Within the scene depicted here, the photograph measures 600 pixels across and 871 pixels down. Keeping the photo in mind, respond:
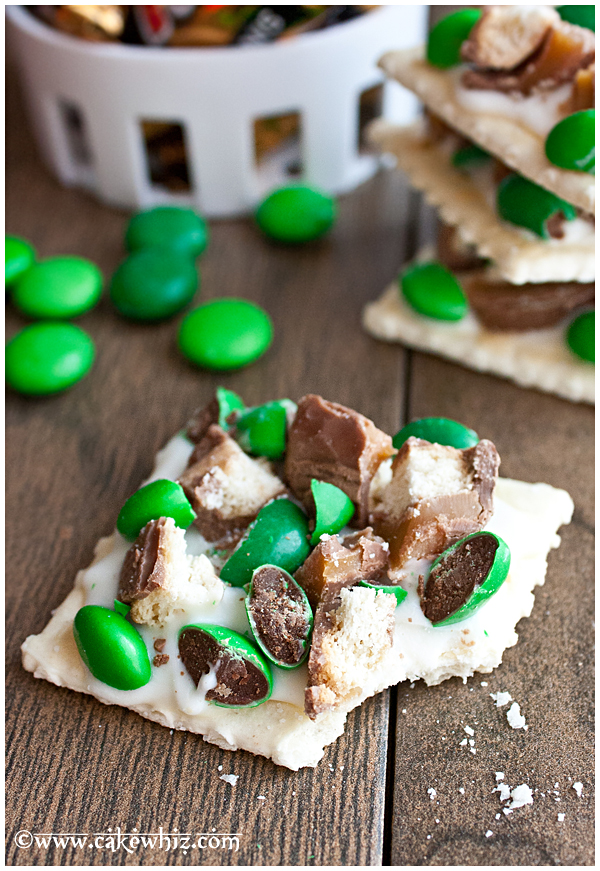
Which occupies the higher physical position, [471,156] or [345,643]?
[471,156]

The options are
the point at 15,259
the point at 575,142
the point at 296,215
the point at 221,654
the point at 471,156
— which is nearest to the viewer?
the point at 221,654

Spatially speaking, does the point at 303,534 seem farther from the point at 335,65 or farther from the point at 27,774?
the point at 335,65

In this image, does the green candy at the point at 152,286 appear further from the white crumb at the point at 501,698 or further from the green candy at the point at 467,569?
the white crumb at the point at 501,698

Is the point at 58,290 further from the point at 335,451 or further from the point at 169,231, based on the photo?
the point at 335,451

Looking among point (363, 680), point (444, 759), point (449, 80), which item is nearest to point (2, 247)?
point (449, 80)

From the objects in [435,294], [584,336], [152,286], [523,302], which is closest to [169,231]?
[152,286]

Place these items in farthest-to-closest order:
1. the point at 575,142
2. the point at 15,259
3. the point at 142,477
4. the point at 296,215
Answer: the point at 296,215 → the point at 15,259 → the point at 142,477 → the point at 575,142

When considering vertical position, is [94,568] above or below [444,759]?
above
